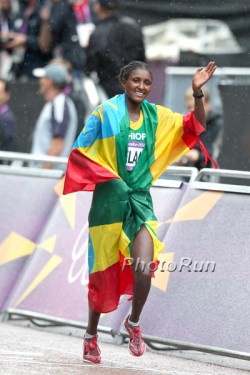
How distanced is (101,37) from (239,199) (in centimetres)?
454

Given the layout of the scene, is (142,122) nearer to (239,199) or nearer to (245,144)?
(239,199)

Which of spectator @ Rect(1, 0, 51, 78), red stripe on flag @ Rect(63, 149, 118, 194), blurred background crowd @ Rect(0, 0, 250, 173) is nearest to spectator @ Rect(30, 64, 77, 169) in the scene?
blurred background crowd @ Rect(0, 0, 250, 173)

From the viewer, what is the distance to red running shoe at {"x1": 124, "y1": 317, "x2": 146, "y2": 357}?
8.30m

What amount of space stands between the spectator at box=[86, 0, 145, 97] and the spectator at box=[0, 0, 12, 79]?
3706 mm

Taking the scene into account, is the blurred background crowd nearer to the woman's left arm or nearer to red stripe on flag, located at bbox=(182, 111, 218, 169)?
red stripe on flag, located at bbox=(182, 111, 218, 169)

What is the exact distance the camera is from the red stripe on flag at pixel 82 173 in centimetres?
838

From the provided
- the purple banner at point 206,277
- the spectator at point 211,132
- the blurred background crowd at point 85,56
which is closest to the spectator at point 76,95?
the blurred background crowd at point 85,56

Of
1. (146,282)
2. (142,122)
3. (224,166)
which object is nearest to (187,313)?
(146,282)

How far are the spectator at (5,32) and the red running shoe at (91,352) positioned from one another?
8.99 metres

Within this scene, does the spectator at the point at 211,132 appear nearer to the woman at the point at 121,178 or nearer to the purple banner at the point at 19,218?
the purple banner at the point at 19,218

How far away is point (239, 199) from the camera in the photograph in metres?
9.34

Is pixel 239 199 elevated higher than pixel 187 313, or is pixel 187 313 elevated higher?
pixel 239 199

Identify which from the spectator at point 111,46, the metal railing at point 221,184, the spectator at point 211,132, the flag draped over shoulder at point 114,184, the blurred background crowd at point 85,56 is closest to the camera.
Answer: the flag draped over shoulder at point 114,184

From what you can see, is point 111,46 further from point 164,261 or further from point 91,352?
point 91,352
